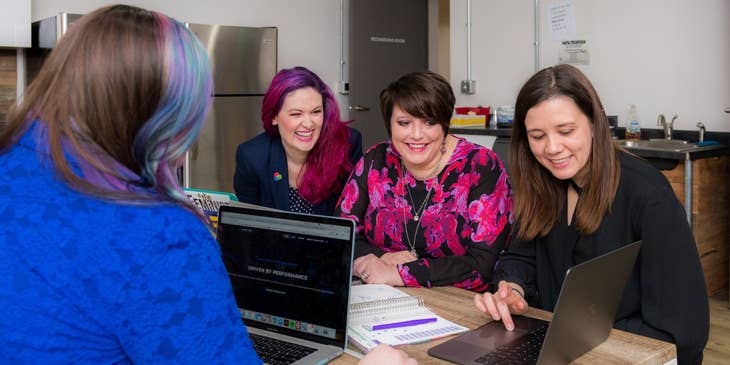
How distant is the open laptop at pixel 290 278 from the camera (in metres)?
1.34

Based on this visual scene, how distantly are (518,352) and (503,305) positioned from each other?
0.16 meters

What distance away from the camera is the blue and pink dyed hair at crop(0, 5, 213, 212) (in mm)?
792

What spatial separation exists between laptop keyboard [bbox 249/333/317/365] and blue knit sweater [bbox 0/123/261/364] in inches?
19.8

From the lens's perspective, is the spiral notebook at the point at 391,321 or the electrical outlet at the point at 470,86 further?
the electrical outlet at the point at 470,86

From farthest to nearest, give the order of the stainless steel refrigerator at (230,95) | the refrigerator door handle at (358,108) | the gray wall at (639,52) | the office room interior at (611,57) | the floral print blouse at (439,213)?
the refrigerator door handle at (358,108), the stainless steel refrigerator at (230,95), the gray wall at (639,52), the office room interior at (611,57), the floral print blouse at (439,213)

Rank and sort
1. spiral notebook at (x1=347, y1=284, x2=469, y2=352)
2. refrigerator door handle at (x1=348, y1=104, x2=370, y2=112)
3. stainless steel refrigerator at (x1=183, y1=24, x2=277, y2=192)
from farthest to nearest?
refrigerator door handle at (x1=348, y1=104, x2=370, y2=112) < stainless steel refrigerator at (x1=183, y1=24, x2=277, y2=192) < spiral notebook at (x1=347, y1=284, x2=469, y2=352)

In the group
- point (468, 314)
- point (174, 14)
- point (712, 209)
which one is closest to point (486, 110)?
point (712, 209)

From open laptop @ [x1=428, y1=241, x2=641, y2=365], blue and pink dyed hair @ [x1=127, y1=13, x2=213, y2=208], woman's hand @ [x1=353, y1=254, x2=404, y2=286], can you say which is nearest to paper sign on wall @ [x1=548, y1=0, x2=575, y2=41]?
woman's hand @ [x1=353, y1=254, x2=404, y2=286]

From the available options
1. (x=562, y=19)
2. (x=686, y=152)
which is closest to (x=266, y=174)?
(x=686, y=152)

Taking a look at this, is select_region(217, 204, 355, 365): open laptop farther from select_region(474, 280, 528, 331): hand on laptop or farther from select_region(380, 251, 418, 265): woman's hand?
select_region(380, 251, 418, 265): woman's hand

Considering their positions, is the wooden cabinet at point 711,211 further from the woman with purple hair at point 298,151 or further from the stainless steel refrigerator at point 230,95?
the stainless steel refrigerator at point 230,95

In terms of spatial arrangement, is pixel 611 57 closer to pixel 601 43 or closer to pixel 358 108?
pixel 601 43

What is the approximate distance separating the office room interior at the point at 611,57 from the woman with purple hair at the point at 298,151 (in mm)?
1681

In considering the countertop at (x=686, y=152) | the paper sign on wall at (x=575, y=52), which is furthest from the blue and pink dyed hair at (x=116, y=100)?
the paper sign on wall at (x=575, y=52)
